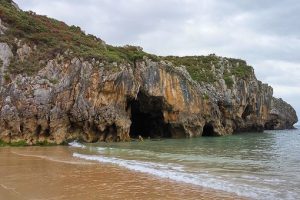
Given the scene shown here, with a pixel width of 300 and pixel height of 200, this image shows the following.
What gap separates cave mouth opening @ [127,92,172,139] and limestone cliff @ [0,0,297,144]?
0.13 metres

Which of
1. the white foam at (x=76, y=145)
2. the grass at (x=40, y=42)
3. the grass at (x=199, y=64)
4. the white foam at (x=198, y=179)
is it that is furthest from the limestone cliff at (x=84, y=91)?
the white foam at (x=198, y=179)

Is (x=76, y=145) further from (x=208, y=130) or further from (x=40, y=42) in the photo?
(x=208, y=130)

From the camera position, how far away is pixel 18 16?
41844 mm

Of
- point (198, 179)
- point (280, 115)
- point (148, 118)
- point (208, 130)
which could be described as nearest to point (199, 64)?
point (208, 130)

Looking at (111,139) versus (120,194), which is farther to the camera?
(111,139)

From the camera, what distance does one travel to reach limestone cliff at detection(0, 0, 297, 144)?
111ft

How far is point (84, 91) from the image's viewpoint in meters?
36.7

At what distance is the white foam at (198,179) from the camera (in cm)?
1220

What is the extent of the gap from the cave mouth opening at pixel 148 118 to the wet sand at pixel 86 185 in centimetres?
2646

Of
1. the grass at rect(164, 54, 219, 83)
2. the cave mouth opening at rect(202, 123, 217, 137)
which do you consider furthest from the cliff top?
the cave mouth opening at rect(202, 123, 217, 137)

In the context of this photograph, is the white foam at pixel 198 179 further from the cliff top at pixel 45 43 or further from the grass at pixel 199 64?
the grass at pixel 199 64

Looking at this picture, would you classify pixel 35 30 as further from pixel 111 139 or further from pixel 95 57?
pixel 111 139

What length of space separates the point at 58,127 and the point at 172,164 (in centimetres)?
1775

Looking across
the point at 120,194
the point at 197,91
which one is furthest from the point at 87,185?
the point at 197,91
